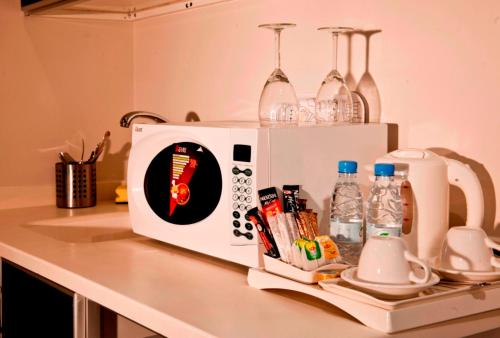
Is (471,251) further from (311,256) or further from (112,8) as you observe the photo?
(112,8)

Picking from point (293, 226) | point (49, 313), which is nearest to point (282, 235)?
point (293, 226)

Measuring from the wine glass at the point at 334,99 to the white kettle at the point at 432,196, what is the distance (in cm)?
29

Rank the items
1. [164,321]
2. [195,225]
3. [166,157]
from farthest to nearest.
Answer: [166,157] → [195,225] → [164,321]

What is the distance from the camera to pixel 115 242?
1.87 metres

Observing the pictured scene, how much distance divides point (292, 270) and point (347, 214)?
7.5 inches

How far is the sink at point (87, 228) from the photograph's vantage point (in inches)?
76.5

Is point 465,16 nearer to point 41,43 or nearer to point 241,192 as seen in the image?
point 241,192

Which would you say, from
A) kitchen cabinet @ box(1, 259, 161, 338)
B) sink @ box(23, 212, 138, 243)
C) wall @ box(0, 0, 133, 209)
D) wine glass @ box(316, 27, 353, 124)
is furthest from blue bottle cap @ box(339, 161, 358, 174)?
wall @ box(0, 0, 133, 209)

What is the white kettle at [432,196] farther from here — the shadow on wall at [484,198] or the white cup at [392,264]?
the white cup at [392,264]

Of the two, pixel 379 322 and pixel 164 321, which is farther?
pixel 164 321

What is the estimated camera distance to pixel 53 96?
2.50m

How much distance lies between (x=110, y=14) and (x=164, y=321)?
5.42 ft

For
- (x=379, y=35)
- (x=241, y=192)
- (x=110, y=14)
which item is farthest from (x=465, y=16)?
(x=110, y=14)

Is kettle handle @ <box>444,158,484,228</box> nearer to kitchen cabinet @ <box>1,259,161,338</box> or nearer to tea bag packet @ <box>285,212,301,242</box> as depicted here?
tea bag packet @ <box>285,212,301,242</box>
